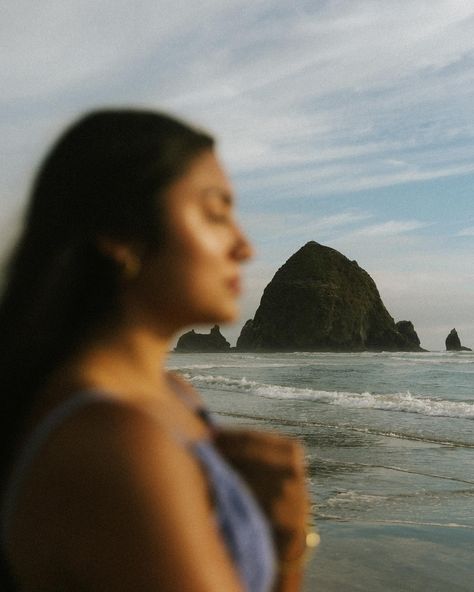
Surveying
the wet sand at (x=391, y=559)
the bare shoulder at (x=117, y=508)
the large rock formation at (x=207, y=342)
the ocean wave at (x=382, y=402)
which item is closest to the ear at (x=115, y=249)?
the bare shoulder at (x=117, y=508)

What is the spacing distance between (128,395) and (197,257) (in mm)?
196

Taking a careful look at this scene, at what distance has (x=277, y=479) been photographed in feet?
3.34

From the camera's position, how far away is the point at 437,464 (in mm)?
10109

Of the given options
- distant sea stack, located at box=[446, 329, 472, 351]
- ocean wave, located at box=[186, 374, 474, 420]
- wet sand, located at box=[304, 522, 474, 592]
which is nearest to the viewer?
wet sand, located at box=[304, 522, 474, 592]

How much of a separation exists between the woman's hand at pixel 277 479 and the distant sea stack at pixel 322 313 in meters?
107

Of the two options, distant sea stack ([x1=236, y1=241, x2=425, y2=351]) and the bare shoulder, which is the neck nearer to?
the bare shoulder

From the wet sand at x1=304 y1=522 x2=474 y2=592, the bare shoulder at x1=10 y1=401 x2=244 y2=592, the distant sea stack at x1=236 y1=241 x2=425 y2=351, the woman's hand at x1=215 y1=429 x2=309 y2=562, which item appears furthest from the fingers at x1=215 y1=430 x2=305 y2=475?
the distant sea stack at x1=236 y1=241 x2=425 y2=351

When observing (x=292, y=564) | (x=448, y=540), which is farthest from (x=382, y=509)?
(x=292, y=564)

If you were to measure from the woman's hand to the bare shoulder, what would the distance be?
23 centimetres

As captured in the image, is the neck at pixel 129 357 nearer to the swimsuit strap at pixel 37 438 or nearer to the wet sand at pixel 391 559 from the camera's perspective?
the swimsuit strap at pixel 37 438

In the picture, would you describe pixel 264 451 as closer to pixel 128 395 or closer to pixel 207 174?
pixel 128 395

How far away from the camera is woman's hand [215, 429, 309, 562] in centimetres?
101

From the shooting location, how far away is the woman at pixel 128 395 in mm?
742

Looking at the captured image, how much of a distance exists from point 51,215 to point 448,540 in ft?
19.3
